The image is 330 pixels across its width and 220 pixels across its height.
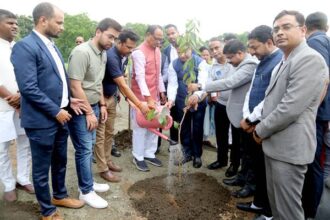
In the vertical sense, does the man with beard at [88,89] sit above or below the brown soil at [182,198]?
above

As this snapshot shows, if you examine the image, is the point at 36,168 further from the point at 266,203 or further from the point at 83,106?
the point at 266,203

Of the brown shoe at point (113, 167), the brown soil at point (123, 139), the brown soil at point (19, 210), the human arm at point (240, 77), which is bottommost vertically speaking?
the brown soil at point (123, 139)

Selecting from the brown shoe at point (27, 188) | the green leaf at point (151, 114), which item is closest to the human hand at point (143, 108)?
the green leaf at point (151, 114)

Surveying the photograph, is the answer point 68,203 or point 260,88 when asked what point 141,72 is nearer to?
point 260,88

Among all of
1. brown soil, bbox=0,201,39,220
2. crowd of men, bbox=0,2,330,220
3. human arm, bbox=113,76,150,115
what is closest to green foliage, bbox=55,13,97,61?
crowd of men, bbox=0,2,330,220

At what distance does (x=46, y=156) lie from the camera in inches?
116

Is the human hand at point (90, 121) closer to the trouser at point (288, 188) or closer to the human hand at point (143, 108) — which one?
the human hand at point (143, 108)

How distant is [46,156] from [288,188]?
2.29 metres

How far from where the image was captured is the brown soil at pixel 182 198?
3.42 metres

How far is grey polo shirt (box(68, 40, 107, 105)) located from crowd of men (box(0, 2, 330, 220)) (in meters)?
0.01

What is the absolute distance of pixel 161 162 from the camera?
5.09 m

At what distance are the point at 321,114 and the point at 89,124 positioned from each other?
2605 millimetres

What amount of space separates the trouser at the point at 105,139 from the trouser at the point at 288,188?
2358 millimetres

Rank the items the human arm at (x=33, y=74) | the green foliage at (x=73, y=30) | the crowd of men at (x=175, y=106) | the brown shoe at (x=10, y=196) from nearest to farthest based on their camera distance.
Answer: the crowd of men at (x=175, y=106)
the human arm at (x=33, y=74)
the brown shoe at (x=10, y=196)
the green foliage at (x=73, y=30)
